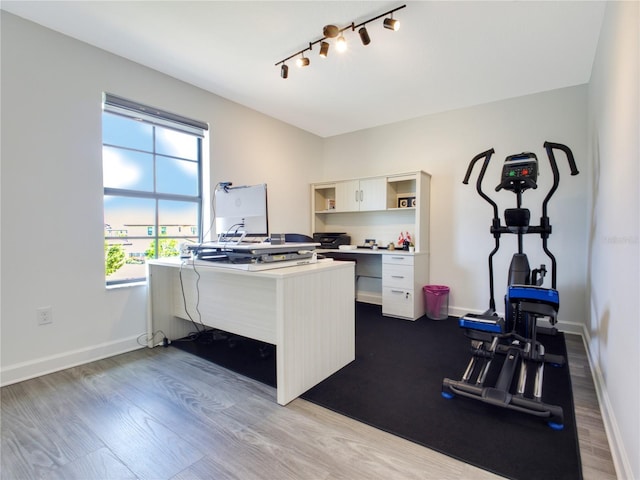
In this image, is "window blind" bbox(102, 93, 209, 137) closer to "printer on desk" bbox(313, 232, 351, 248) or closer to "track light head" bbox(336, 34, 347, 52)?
"track light head" bbox(336, 34, 347, 52)

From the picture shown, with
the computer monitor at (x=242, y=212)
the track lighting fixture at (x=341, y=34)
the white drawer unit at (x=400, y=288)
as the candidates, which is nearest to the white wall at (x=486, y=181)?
the white drawer unit at (x=400, y=288)

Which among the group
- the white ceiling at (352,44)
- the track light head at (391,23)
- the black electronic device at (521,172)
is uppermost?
the white ceiling at (352,44)

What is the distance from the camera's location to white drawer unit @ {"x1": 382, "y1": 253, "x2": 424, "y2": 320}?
367 centimetres

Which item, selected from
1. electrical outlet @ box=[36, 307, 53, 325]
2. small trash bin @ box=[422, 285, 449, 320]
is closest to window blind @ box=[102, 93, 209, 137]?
electrical outlet @ box=[36, 307, 53, 325]

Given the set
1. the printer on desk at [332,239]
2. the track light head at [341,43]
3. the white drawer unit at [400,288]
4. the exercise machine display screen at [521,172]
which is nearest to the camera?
the track light head at [341,43]

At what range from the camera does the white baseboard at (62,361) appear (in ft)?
6.93

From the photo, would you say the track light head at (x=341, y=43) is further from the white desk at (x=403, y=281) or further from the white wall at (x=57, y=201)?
the white desk at (x=403, y=281)

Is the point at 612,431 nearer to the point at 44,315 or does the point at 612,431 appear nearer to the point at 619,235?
the point at 619,235

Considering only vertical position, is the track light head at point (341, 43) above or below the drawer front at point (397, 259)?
above

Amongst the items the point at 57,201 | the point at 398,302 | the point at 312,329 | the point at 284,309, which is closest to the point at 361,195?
the point at 398,302

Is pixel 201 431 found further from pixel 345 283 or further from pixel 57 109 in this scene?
pixel 57 109

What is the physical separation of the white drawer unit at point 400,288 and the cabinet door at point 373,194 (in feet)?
2.42

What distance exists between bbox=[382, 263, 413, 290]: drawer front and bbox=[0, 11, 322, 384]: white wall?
2.71 metres

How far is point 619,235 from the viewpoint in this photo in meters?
1.58
